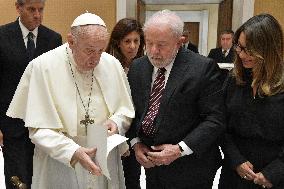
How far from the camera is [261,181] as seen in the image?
6.51 ft

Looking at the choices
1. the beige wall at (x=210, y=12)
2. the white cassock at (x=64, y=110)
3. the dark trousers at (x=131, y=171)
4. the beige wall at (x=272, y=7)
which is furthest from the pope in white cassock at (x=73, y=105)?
the beige wall at (x=210, y=12)

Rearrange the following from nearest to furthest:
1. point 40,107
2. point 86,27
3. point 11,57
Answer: point 86,27 → point 40,107 → point 11,57

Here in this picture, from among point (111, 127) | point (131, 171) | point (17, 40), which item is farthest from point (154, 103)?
point (17, 40)

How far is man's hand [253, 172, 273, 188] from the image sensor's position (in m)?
1.97

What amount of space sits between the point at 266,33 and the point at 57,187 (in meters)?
1.44

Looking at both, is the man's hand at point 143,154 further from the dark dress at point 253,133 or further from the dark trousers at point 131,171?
the dark trousers at point 131,171

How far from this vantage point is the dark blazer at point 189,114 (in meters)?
1.93

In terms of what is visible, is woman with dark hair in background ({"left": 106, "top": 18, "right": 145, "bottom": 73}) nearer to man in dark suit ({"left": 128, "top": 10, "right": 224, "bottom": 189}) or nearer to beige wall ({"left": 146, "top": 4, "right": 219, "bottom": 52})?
man in dark suit ({"left": 128, "top": 10, "right": 224, "bottom": 189})

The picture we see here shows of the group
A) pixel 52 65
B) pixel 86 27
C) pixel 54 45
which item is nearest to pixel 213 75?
pixel 86 27

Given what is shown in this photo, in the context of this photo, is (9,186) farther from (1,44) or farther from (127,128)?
(127,128)

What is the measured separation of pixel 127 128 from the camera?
2.08 m

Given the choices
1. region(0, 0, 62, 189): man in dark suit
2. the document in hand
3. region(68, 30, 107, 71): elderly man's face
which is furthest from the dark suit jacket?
the document in hand

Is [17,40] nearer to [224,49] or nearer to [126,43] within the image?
[126,43]

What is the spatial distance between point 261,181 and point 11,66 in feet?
6.28
